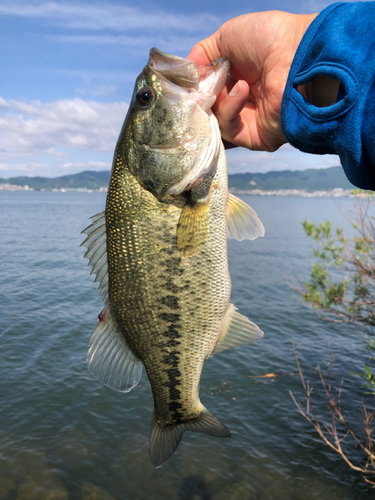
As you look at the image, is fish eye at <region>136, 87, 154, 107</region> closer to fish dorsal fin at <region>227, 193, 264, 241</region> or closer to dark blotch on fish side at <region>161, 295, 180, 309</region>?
fish dorsal fin at <region>227, 193, 264, 241</region>

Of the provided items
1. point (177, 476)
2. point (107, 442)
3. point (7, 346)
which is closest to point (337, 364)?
point (177, 476)

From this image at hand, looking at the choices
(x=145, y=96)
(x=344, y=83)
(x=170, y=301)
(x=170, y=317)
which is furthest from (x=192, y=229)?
(x=344, y=83)

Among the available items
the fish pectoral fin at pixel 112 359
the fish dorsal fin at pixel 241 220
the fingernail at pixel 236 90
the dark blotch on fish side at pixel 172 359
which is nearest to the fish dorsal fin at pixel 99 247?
the fish pectoral fin at pixel 112 359

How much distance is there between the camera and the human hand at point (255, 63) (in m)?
2.92

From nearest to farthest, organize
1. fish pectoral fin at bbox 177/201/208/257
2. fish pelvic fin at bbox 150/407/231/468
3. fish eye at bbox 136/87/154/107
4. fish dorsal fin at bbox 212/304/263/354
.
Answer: fish pectoral fin at bbox 177/201/208/257 → fish eye at bbox 136/87/154/107 → fish dorsal fin at bbox 212/304/263/354 → fish pelvic fin at bbox 150/407/231/468

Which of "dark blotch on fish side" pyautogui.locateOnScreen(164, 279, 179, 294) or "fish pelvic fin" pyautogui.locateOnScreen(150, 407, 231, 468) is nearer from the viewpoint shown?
"dark blotch on fish side" pyautogui.locateOnScreen(164, 279, 179, 294)

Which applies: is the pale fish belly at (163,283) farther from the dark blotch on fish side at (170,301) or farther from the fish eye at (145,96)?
the fish eye at (145,96)

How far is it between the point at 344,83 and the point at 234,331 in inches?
77.9

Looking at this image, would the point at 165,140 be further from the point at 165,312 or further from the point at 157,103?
the point at 165,312

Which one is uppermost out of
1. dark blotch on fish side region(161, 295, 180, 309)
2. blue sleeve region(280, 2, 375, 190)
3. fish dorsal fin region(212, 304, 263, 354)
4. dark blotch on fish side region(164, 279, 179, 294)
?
blue sleeve region(280, 2, 375, 190)

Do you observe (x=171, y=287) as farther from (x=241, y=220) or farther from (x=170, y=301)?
(x=241, y=220)

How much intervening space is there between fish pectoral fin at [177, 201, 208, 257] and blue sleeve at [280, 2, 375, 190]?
2.86 ft

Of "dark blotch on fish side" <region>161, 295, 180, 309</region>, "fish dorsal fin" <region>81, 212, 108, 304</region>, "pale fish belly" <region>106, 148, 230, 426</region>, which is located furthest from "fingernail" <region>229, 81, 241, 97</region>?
"dark blotch on fish side" <region>161, 295, 180, 309</region>

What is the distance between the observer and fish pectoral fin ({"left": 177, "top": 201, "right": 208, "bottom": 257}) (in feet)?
8.61
